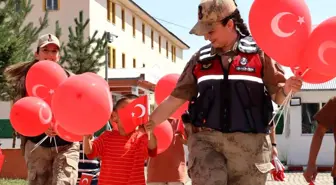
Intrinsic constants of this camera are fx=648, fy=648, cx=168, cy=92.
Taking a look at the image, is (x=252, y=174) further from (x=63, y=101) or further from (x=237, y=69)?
(x=63, y=101)

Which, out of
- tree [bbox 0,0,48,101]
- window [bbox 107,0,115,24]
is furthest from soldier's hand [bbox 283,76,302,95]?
window [bbox 107,0,115,24]

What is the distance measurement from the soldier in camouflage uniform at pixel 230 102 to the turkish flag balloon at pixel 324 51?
19 cm

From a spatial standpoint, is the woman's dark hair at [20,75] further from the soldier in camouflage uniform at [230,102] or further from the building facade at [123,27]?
the building facade at [123,27]

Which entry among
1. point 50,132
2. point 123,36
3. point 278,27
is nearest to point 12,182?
point 50,132

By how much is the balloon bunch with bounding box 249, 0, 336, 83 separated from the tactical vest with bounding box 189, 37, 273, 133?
163 mm

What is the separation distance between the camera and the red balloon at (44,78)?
6.79m

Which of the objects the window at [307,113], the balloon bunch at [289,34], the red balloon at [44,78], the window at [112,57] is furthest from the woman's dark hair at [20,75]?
the window at [112,57]

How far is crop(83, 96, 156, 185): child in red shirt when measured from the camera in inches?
237

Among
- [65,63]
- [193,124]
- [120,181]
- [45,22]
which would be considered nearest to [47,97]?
[120,181]

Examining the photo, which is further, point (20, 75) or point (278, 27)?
point (20, 75)

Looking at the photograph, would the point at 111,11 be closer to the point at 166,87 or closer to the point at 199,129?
the point at 166,87

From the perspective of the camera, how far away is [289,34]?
462 centimetres

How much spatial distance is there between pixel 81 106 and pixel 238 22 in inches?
59.6

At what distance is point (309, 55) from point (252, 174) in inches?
36.5
